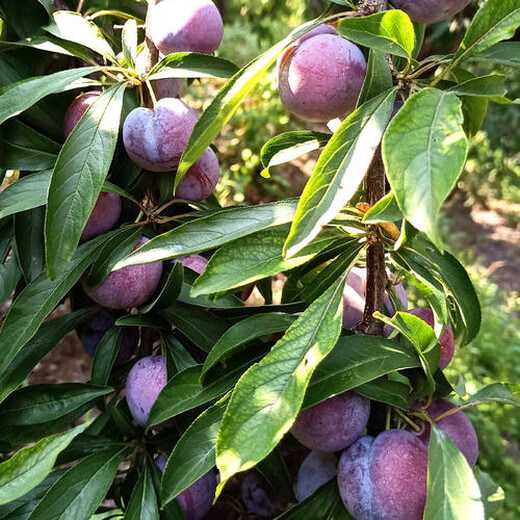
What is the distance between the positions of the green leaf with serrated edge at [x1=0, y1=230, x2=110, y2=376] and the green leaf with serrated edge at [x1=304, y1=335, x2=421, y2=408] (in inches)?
11.2

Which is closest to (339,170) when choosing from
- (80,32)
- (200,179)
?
(200,179)

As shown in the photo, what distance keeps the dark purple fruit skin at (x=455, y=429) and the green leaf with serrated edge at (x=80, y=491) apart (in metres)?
0.34

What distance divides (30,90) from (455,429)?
1.91ft

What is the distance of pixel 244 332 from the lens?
0.56 meters

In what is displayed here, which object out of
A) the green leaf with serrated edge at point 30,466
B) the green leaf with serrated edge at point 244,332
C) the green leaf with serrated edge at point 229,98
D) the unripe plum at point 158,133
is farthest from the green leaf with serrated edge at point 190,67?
the green leaf with serrated edge at point 30,466

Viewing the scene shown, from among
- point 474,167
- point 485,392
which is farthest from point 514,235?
point 485,392

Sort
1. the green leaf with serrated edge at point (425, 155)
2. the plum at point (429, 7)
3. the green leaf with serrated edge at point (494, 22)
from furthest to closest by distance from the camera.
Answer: the plum at point (429, 7) < the green leaf with serrated edge at point (494, 22) < the green leaf with serrated edge at point (425, 155)

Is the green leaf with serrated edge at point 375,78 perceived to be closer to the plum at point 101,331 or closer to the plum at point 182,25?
the plum at point 182,25

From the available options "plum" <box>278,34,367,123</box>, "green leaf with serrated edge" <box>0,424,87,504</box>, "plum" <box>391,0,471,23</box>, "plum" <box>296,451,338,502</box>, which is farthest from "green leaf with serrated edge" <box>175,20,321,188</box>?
→ "plum" <box>296,451,338,502</box>

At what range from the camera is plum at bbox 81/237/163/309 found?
0.68 m

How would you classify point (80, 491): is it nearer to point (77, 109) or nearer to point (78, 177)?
point (78, 177)

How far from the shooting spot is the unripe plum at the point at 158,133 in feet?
2.17

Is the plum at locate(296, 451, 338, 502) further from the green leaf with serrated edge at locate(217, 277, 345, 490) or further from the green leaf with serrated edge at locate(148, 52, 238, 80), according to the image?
the green leaf with serrated edge at locate(148, 52, 238, 80)

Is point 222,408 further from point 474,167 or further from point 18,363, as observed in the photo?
point 474,167
